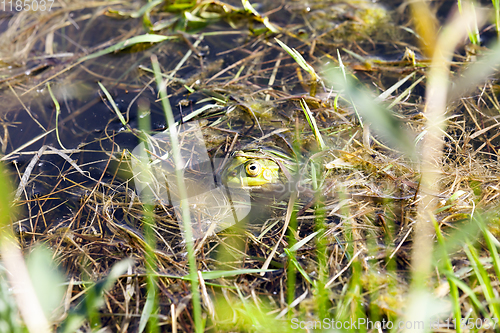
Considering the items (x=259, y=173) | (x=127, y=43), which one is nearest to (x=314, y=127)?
(x=259, y=173)

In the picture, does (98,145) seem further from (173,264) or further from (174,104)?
(173,264)

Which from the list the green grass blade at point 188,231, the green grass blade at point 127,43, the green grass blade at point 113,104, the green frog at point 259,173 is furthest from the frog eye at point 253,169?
the green grass blade at point 127,43

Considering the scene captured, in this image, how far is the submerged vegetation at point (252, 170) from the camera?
55.2 inches

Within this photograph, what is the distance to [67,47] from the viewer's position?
2742 mm

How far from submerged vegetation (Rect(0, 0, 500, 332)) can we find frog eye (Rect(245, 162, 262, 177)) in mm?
18

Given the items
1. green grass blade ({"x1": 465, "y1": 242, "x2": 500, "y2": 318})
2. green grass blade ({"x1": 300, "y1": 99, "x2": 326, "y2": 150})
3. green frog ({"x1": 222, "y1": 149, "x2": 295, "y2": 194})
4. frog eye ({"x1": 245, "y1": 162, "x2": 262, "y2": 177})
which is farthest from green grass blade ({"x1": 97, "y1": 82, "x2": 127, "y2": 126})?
green grass blade ({"x1": 465, "y1": 242, "x2": 500, "y2": 318})

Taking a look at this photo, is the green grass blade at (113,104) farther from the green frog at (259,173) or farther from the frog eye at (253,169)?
the frog eye at (253,169)

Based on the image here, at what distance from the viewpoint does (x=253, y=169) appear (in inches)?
69.2

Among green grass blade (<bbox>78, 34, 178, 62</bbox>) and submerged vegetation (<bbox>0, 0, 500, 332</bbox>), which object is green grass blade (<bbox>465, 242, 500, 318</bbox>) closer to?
submerged vegetation (<bbox>0, 0, 500, 332</bbox>)

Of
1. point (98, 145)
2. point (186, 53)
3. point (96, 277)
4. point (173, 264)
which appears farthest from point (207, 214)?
point (186, 53)

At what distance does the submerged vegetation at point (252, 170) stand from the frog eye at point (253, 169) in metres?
0.02

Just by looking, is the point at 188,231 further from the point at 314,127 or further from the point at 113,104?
the point at 113,104

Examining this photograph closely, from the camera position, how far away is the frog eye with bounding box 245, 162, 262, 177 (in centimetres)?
175

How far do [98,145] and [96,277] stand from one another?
0.88 m
